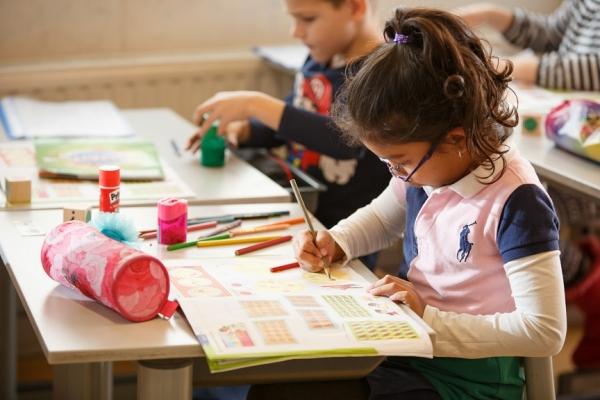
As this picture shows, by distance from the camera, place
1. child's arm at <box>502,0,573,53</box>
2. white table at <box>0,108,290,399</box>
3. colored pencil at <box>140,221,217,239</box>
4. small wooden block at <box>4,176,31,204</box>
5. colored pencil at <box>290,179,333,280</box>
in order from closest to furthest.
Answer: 1. colored pencil at <box>290,179,333,280</box>
2. colored pencil at <box>140,221,217,239</box>
3. small wooden block at <box>4,176,31,204</box>
4. white table at <box>0,108,290,399</box>
5. child's arm at <box>502,0,573,53</box>

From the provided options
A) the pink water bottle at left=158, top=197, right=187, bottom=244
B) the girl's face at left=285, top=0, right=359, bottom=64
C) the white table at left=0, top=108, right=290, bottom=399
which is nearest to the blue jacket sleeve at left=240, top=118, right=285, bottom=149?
the white table at left=0, top=108, right=290, bottom=399

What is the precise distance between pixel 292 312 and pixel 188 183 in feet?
2.30

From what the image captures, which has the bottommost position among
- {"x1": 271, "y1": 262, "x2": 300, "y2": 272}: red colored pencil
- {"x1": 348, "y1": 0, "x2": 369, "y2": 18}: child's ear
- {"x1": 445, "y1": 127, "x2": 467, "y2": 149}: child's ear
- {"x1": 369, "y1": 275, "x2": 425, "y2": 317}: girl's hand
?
{"x1": 271, "y1": 262, "x2": 300, "y2": 272}: red colored pencil

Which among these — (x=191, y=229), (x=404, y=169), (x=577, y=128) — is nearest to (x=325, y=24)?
(x=577, y=128)

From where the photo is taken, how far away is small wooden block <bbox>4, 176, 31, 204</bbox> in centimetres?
172

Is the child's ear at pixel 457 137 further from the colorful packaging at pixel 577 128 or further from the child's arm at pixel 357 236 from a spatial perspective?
the colorful packaging at pixel 577 128

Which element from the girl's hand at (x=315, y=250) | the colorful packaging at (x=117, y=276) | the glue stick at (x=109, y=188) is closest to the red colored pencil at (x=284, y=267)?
the girl's hand at (x=315, y=250)

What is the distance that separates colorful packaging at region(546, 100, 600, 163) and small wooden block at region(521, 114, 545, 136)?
76 mm

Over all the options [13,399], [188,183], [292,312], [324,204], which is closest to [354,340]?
[292,312]

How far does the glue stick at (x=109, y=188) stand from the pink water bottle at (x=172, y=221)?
0.11m

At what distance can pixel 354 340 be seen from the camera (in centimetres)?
119

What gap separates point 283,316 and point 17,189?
2.26 ft

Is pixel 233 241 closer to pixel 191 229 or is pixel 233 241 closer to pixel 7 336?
pixel 191 229

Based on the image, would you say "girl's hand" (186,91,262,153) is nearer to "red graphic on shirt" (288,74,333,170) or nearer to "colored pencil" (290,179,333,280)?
"red graphic on shirt" (288,74,333,170)
